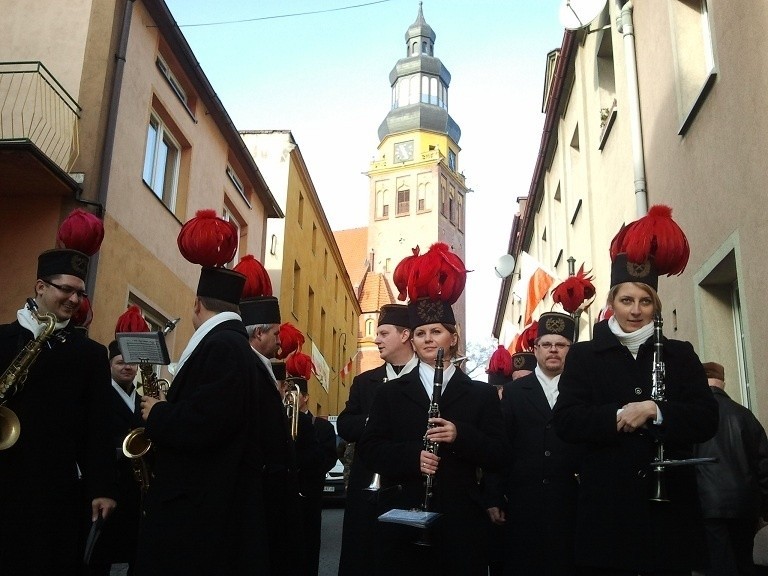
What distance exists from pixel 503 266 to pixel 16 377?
74.7 feet

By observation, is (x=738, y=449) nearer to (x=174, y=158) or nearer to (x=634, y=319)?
(x=634, y=319)

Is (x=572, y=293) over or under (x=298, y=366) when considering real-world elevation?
over

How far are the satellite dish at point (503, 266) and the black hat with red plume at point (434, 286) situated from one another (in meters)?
21.4

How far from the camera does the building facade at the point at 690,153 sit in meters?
6.95

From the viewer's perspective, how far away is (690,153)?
28.3 feet

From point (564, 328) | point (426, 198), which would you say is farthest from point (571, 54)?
point (426, 198)

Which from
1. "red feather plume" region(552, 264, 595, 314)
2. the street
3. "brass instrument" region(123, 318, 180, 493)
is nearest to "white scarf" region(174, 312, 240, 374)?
"brass instrument" region(123, 318, 180, 493)

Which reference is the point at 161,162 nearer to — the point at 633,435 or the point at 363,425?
the point at 363,425

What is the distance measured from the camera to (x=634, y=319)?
391cm

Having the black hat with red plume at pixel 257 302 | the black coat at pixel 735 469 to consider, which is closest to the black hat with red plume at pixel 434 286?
the black hat with red plume at pixel 257 302

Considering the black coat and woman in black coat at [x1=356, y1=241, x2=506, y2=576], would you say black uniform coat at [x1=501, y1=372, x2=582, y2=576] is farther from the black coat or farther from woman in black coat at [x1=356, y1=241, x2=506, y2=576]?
the black coat

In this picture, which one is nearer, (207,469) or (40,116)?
(207,469)

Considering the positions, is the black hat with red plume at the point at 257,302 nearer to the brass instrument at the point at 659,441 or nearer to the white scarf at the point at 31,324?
the white scarf at the point at 31,324

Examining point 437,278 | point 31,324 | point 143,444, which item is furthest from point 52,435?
point 437,278
